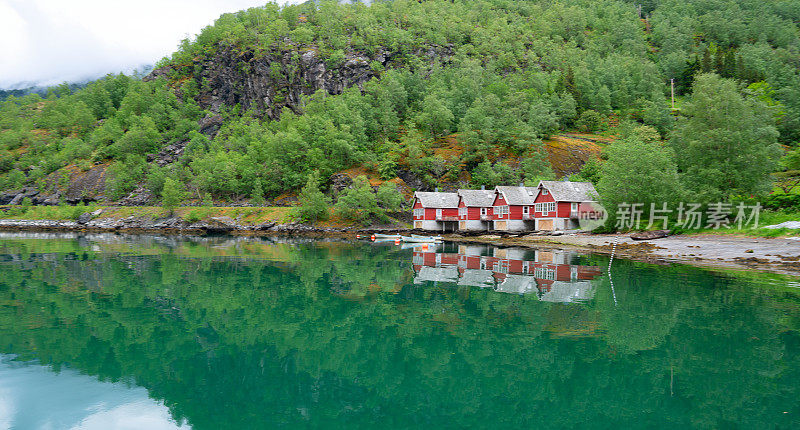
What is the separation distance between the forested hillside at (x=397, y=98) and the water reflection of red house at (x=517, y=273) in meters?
22.3

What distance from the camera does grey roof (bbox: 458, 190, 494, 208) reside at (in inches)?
3068

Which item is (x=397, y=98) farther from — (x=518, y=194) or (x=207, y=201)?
(x=518, y=194)

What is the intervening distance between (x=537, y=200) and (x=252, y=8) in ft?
482

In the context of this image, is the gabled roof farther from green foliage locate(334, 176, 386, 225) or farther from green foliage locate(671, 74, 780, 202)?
green foliage locate(671, 74, 780, 202)

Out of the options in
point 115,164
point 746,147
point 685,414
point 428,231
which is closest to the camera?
point 685,414

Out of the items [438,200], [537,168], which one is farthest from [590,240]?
[537,168]

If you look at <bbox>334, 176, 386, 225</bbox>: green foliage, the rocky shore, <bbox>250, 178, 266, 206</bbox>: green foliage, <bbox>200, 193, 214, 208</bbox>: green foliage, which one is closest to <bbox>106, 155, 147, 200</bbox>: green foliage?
the rocky shore

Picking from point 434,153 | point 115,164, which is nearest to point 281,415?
point 434,153

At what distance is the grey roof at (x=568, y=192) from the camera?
6539cm

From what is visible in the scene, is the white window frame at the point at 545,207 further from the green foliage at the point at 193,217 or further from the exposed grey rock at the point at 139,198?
the exposed grey rock at the point at 139,198

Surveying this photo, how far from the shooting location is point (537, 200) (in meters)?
69.1

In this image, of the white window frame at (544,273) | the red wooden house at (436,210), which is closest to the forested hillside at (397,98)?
the red wooden house at (436,210)

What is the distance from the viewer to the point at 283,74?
13725 cm

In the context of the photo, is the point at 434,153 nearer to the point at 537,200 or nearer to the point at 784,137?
the point at 537,200
